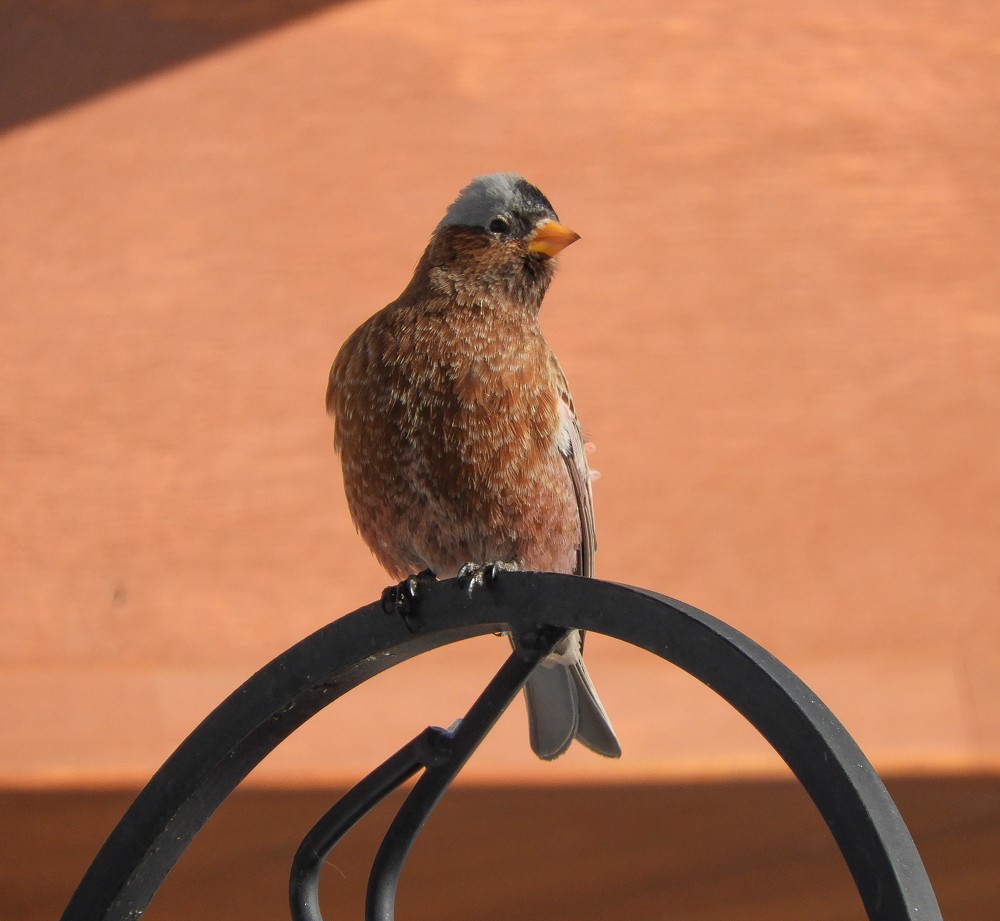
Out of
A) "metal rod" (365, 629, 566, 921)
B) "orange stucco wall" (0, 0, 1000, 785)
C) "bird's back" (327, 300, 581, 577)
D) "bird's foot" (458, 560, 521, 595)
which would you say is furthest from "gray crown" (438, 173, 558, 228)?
"orange stucco wall" (0, 0, 1000, 785)

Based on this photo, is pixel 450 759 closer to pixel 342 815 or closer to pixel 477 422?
pixel 342 815

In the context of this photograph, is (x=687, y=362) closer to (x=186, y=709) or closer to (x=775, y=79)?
(x=775, y=79)

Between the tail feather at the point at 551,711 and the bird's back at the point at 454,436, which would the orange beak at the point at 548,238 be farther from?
the tail feather at the point at 551,711

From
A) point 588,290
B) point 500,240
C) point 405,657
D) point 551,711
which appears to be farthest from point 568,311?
point 405,657

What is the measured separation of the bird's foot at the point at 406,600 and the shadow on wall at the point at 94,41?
3233 millimetres

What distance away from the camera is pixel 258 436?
468 centimetres

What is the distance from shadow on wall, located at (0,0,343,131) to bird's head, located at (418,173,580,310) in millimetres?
2460

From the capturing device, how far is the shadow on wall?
465cm

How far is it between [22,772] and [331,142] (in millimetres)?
2391

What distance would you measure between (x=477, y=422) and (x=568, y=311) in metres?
2.44

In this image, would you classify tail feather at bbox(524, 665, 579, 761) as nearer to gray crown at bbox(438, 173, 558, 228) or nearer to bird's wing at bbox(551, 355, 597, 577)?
bird's wing at bbox(551, 355, 597, 577)

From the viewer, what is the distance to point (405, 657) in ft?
5.79

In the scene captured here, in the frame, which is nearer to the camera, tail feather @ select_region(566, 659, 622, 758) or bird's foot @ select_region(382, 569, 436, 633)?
bird's foot @ select_region(382, 569, 436, 633)

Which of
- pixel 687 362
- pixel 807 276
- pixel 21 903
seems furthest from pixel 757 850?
pixel 21 903
